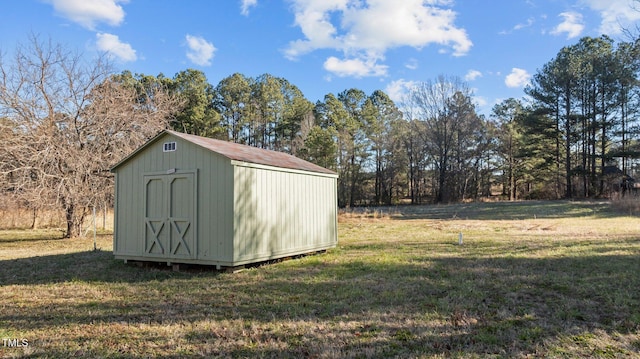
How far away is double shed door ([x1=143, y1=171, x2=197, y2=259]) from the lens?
24.1ft

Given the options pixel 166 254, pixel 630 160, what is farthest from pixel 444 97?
pixel 166 254

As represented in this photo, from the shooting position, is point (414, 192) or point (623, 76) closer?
point (623, 76)

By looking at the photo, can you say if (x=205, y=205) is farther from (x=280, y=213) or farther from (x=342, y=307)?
(x=342, y=307)

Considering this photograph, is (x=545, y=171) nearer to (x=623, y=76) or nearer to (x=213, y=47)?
(x=623, y=76)

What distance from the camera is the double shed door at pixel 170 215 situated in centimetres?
736

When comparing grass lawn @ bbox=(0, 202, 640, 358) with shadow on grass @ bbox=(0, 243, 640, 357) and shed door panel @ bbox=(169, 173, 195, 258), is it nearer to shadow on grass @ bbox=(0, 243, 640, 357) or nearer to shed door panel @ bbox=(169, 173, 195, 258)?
shadow on grass @ bbox=(0, 243, 640, 357)

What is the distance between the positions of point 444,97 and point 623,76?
1331 centimetres

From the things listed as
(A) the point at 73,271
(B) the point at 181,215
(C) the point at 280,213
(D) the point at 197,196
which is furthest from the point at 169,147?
(A) the point at 73,271

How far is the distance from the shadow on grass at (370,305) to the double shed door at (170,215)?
0.47 m

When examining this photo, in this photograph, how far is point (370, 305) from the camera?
4.77 meters

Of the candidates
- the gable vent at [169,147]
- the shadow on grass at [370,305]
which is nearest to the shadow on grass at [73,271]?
the shadow on grass at [370,305]

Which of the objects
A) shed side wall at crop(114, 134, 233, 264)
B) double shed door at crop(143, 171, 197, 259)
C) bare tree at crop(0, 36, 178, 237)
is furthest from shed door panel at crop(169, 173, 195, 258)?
bare tree at crop(0, 36, 178, 237)

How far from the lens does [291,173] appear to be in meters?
8.52

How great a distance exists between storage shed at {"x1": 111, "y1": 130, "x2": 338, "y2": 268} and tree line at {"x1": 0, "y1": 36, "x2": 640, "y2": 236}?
6684 millimetres
